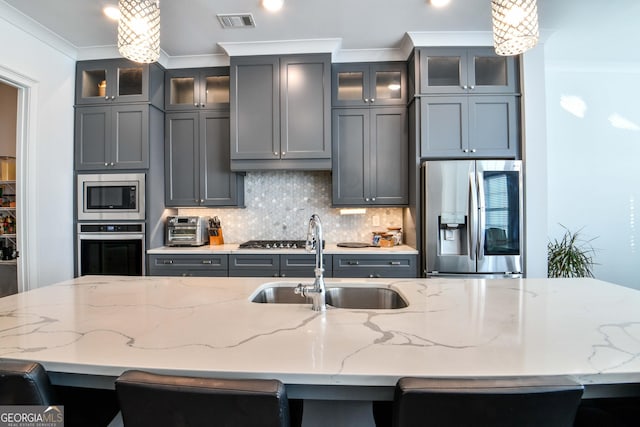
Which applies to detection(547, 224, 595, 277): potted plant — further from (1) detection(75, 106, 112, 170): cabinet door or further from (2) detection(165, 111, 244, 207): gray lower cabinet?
(1) detection(75, 106, 112, 170): cabinet door

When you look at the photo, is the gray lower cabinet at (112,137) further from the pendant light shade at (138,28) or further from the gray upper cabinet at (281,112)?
the pendant light shade at (138,28)

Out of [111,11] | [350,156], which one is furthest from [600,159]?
[111,11]

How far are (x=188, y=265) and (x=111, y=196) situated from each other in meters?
1.01

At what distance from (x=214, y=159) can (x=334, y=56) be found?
158 cm

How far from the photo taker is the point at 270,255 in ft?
9.41

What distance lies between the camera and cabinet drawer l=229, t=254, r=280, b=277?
2867mm

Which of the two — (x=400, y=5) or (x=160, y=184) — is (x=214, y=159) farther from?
(x=400, y=5)

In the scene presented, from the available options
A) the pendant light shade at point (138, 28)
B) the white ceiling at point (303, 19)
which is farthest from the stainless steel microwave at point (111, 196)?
the pendant light shade at point (138, 28)


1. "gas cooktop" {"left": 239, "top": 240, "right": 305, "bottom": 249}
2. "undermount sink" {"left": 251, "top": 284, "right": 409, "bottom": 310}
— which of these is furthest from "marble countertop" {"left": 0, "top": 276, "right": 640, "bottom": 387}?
"gas cooktop" {"left": 239, "top": 240, "right": 305, "bottom": 249}

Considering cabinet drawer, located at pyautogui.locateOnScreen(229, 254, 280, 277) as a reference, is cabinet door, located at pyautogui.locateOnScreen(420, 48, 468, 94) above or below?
above

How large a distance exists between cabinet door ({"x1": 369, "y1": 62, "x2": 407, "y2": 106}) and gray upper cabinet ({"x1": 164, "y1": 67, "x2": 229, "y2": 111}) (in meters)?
1.49

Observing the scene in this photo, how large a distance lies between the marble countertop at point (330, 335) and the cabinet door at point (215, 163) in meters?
1.81

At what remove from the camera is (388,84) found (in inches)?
122

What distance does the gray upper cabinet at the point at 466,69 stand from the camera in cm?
280
